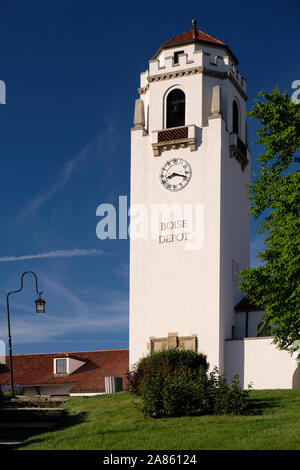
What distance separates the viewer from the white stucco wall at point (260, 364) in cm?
4434

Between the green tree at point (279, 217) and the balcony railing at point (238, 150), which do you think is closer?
the green tree at point (279, 217)

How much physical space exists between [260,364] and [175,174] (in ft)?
47.4

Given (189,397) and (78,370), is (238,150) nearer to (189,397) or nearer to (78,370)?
(78,370)

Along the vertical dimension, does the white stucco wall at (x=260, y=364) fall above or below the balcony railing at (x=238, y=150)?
below

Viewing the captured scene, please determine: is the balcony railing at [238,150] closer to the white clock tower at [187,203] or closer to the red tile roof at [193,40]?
the white clock tower at [187,203]

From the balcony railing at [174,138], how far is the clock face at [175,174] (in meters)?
1.09

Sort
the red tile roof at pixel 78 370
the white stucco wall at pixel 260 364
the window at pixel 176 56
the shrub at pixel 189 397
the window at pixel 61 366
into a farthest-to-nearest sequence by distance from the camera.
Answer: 1. the window at pixel 61 366
2. the red tile roof at pixel 78 370
3. the window at pixel 176 56
4. the white stucco wall at pixel 260 364
5. the shrub at pixel 189 397

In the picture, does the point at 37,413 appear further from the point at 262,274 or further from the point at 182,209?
the point at 182,209

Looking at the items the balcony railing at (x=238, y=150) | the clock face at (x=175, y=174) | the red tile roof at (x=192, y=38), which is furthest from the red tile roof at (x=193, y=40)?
the clock face at (x=175, y=174)

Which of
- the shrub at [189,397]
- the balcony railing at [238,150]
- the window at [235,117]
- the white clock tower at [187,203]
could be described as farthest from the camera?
the window at [235,117]

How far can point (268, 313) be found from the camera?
2847cm

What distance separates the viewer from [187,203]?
158ft
